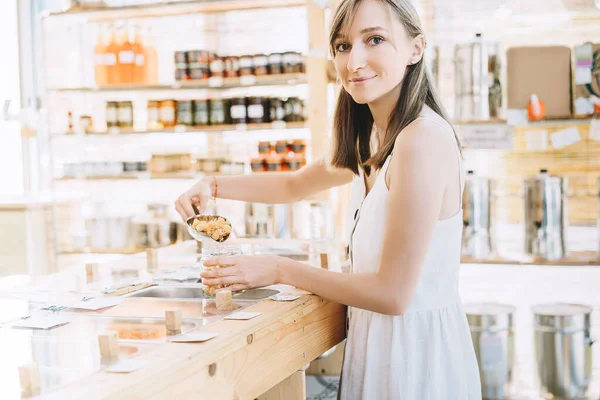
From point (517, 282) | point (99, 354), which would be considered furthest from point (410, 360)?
point (517, 282)

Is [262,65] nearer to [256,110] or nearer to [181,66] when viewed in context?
[256,110]

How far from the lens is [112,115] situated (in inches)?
190

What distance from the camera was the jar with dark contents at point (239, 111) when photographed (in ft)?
14.7

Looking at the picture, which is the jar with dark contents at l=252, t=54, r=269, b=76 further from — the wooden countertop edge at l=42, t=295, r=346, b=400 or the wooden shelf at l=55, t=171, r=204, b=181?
the wooden countertop edge at l=42, t=295, r=346, b=400

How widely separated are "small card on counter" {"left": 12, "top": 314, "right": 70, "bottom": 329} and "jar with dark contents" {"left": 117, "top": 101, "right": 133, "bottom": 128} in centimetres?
336

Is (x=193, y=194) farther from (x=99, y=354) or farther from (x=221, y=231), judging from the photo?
(x=99, y=354)

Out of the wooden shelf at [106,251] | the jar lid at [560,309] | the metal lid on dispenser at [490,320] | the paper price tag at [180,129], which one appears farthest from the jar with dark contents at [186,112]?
the jar lid at [560,309]

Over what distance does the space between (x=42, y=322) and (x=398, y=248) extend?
74 cm

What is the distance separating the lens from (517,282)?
12.6ft

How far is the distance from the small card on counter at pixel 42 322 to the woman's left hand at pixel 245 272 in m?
0.33

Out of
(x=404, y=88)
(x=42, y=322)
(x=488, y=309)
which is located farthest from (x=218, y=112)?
(x=42, y=322)

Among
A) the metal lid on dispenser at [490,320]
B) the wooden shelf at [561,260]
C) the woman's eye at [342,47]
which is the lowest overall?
the metal lid on dispenser at [490,320]

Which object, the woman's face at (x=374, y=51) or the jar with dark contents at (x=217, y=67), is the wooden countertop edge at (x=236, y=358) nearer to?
the woman's face at (x=374, y=51)

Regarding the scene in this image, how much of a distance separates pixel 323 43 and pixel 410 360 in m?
2.55
